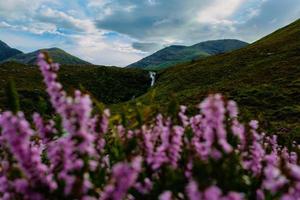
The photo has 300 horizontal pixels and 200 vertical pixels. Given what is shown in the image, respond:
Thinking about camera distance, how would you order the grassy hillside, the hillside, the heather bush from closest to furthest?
the heather bush, the hillside, the grassy hillside

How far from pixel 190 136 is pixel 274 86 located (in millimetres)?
58905

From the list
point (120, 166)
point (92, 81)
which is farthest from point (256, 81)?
point (120, 166)

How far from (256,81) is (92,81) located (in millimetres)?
55317

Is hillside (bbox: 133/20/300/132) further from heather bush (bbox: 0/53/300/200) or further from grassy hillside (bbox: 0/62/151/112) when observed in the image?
heather bush (bbox: 0/53/300/200)

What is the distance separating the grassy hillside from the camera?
4090 inches

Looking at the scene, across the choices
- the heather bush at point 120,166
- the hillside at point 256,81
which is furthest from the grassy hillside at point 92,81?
the heather bush at point 120,166

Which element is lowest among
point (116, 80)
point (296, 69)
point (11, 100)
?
point (116, 80)

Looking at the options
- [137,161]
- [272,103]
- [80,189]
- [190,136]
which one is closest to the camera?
[137,161]

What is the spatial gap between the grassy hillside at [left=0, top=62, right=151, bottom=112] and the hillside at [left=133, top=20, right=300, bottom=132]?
1289 cm

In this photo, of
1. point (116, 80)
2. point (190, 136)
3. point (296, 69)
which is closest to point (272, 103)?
point (296, 69)

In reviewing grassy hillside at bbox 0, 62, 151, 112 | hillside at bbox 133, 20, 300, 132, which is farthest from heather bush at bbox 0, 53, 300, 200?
grassy hillside at bbox 0, 62, 151, 112

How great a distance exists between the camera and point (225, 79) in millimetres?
84062

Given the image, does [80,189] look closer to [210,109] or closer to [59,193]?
[59,193]

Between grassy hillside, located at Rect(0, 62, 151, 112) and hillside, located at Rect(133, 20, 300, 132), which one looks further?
grassy hillside, located at Rect(0, 62, 151, 112)
